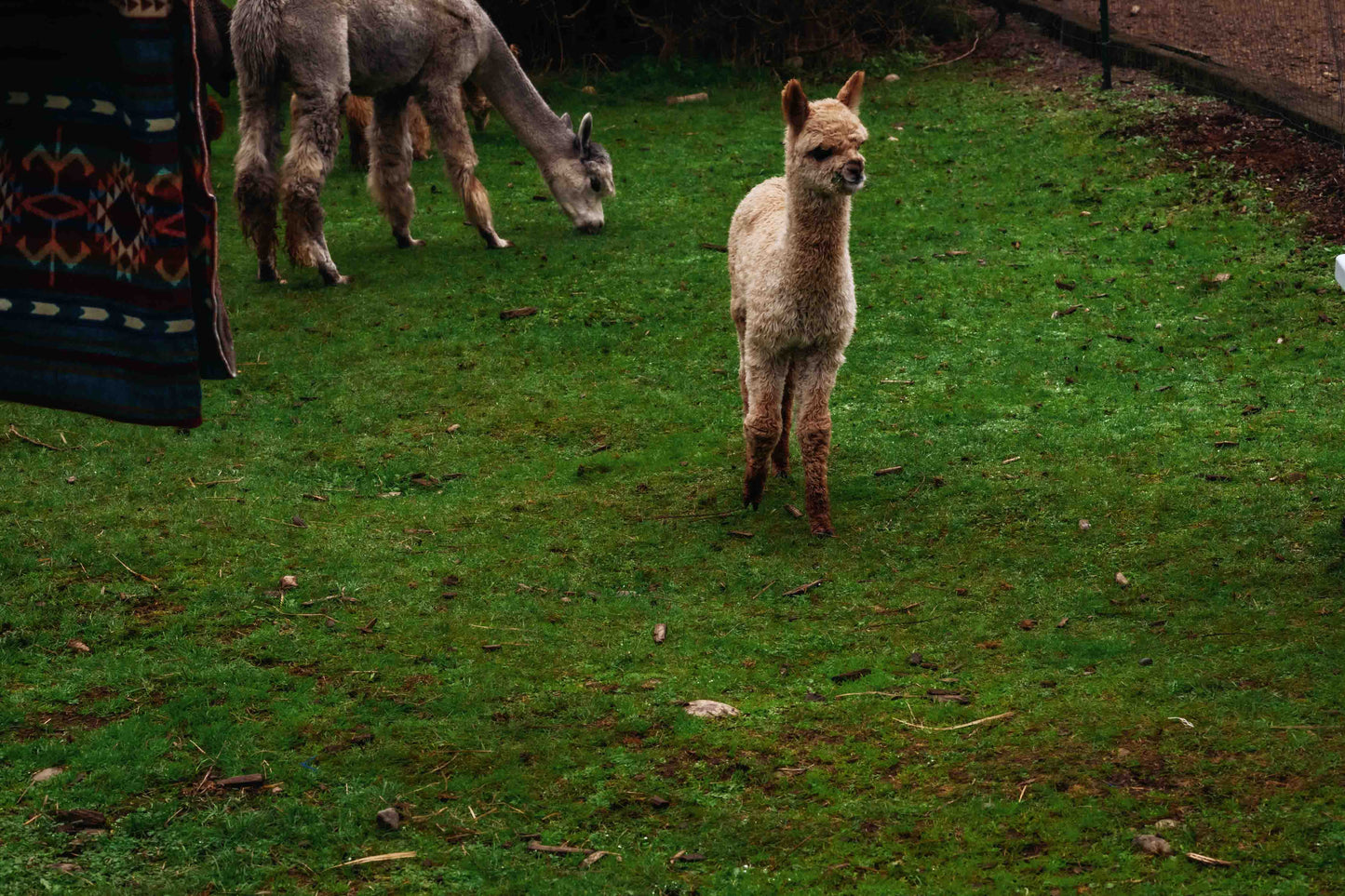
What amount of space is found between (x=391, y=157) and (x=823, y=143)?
5436 mm

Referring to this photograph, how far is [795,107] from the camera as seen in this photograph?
19.7 ft

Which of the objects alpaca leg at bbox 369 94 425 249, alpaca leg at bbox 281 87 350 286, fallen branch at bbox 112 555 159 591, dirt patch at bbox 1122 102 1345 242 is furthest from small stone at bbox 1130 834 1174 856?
alpaca leg at bbox 369 94 425 249

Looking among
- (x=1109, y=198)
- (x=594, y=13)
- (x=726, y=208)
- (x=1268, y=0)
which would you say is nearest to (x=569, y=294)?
(x=726, y=208)

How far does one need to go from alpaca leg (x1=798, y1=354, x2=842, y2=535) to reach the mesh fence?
20.1ft

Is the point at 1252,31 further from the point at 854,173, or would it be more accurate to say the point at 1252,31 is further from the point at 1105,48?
the point at 854,173

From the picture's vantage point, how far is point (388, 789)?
14.1ft

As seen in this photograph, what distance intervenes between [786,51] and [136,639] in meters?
11.5

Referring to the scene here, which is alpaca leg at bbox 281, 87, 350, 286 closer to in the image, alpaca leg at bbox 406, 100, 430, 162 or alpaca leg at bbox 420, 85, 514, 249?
alpaca leg at bbox 420, 85, 514, 249

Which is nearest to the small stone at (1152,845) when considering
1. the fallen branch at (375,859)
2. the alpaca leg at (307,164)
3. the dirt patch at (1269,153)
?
the fallen branch at (375,859)

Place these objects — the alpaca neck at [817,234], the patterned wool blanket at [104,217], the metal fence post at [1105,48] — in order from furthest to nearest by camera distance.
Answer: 1. the metal fence post at [1105,48]
2. the alpaca neck at [817,234]
3. the patterned wool blanket at [104,217]

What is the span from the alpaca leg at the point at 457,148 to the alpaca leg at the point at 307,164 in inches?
37.6

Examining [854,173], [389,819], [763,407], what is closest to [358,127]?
[763,407]

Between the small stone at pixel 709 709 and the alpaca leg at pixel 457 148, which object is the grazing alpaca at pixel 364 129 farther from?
the small stone at pixel 709 709

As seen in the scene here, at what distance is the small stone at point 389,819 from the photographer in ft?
13.5
